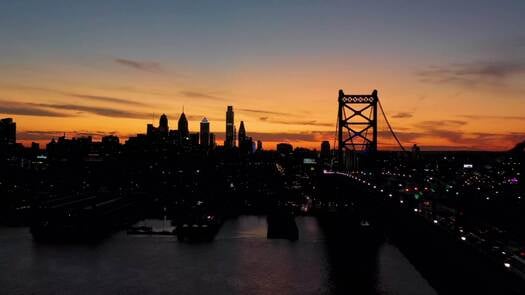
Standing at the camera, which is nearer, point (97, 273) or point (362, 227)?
point (97, 273)

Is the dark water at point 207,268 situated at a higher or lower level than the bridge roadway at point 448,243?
lower

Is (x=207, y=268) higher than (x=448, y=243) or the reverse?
the reverse

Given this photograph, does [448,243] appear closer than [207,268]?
Yes

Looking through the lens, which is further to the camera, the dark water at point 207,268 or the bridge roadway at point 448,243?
the dark water at point 207,268

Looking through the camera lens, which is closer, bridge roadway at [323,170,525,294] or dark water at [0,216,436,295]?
bridge roadway at [323,170,525,294]

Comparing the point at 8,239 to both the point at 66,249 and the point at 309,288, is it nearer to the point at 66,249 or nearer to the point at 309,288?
the point at 66,249

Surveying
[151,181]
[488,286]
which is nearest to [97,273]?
[488,286]

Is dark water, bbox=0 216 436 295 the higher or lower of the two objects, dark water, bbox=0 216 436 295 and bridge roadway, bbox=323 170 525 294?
the lower

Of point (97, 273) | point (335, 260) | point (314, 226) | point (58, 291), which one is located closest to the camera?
point (58, 291)
